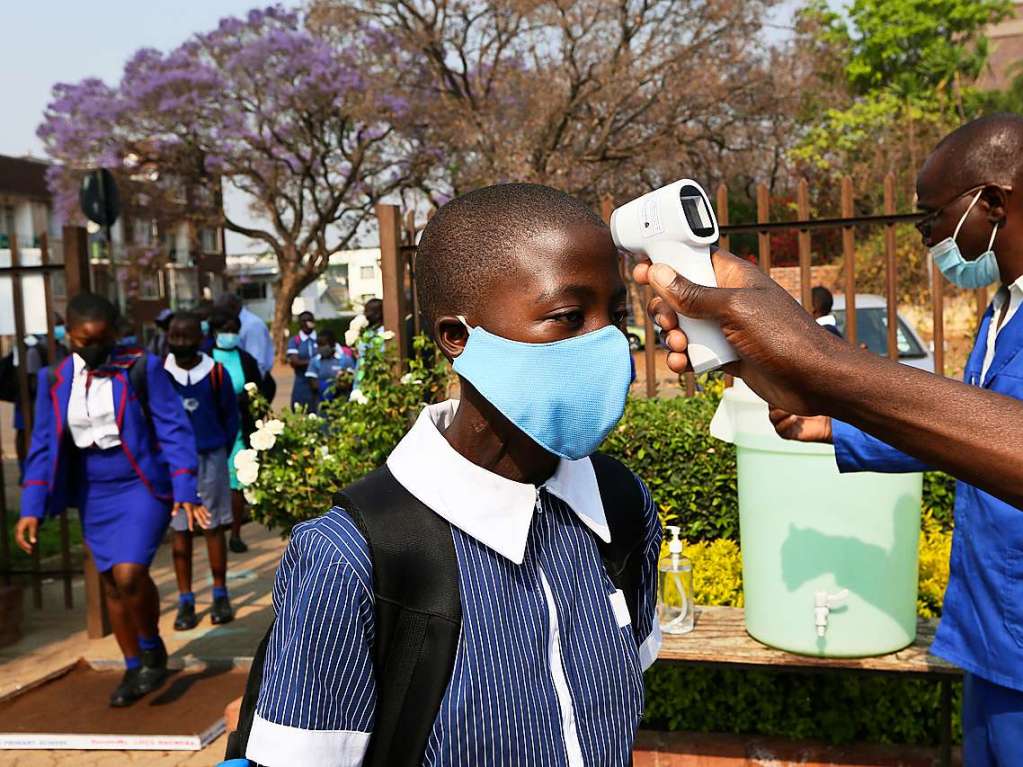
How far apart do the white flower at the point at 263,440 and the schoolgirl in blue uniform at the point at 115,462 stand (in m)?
0.57

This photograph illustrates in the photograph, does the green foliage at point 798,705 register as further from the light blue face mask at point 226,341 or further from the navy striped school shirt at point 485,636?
the light blue face mask at point 226,341

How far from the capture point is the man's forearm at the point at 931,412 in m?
1.24

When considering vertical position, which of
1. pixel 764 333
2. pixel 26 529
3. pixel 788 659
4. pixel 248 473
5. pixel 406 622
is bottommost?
pixel 788 659

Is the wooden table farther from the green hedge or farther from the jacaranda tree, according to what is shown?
the jacaranda tree

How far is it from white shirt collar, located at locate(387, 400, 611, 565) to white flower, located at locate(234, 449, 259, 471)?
283 cm

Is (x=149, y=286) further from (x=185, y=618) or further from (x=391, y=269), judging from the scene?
(x=391, y=269)

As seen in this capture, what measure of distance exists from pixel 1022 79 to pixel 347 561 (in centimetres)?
4117

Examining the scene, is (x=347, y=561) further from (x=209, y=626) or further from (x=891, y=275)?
(x=209, y=626)

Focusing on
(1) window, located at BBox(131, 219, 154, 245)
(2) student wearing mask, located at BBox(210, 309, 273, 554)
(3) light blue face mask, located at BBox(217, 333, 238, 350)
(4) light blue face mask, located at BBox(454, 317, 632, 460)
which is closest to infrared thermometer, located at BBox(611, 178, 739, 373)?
(4) light blue face mask, located at BBox(454, 317, 632, 460)

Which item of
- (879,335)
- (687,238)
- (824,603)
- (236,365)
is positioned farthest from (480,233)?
(879,335)

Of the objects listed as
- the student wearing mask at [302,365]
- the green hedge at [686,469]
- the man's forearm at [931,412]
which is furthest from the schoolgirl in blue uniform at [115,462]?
the student wearing mask at [302,365]

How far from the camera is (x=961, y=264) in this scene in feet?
8.13

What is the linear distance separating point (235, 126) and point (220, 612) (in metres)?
21.5

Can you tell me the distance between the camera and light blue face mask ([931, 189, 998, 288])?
2.37 metres
